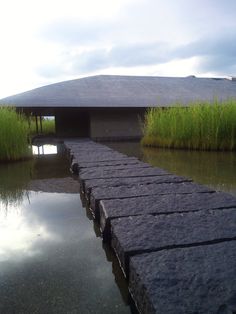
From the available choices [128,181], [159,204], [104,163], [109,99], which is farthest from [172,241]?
[109,99]

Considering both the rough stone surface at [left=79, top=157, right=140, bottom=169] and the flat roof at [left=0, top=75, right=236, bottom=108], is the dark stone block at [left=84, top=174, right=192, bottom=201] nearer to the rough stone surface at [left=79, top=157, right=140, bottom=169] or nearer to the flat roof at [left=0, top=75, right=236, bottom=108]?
the rough stone surface at [left=79, top=157, right=140, bottom=169]

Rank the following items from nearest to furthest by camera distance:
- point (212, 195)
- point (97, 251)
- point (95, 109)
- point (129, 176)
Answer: point (97, 251)
point (212, 195)
point (129, 176)
point (95, 109)

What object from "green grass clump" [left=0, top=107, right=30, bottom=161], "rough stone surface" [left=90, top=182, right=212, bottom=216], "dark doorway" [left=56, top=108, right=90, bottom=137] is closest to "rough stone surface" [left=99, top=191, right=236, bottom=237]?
"rough stone surface" [left=90, top=182, right=212, bottom=216]

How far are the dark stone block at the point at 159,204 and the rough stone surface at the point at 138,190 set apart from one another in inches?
4.2

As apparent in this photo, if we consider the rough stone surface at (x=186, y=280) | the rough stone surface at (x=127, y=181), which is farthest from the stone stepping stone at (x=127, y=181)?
the rough stone surface at (x=186, y=280)

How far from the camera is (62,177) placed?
4.09 meters

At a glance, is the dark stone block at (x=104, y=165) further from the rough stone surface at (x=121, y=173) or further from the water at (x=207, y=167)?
the water at (x=207, y=167)

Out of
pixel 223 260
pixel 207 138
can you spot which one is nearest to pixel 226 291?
pixel 223 260

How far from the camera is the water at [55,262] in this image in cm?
133

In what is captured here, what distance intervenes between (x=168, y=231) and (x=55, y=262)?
0.61 m

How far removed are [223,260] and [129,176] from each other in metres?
1.81

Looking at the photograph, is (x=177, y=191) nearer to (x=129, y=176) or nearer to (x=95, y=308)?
(x=129, y=176)

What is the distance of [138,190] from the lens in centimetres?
253

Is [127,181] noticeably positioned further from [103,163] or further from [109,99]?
[109,99]
